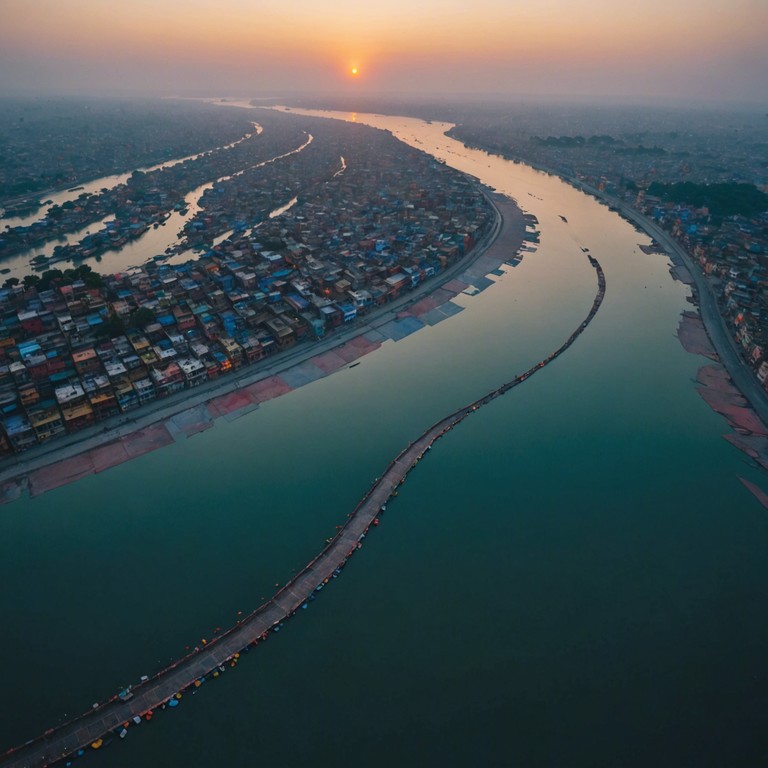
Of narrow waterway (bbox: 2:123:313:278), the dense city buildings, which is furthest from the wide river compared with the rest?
narrow waterway (bbox: 2:123:313:278)

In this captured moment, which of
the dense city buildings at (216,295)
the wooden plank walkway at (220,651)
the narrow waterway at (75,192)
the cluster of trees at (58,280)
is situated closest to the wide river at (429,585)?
the wooden plank walkway at (220,651)

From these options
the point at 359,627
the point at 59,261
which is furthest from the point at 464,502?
the point at 59,261

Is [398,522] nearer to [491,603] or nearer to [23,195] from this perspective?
[491,603]

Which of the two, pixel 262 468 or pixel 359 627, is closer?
pixel 359 627

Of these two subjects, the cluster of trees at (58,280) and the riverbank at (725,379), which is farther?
the cluster of trees at (58,280)

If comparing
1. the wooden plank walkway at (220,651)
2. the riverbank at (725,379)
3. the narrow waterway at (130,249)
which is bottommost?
the wooden plank walkway at (220,651)

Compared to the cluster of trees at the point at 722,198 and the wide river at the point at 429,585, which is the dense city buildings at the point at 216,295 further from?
the cluster of trees at the point at 722,198
